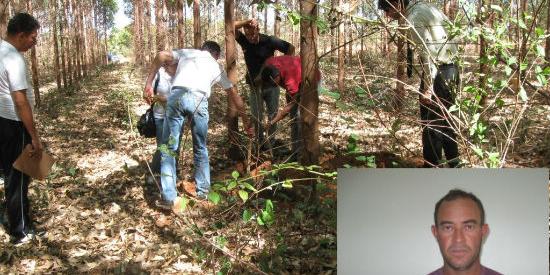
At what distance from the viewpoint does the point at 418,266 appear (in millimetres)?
1767

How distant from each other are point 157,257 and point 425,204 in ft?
7.91

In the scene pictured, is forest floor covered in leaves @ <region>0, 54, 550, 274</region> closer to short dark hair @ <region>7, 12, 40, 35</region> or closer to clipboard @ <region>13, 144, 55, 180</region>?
clipboard @ <region>13, 144, 55, 180</region>

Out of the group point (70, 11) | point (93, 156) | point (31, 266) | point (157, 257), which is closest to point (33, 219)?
point (31, 266)

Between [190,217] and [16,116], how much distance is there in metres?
1.52

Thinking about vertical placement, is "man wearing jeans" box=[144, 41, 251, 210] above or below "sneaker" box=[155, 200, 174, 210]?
above

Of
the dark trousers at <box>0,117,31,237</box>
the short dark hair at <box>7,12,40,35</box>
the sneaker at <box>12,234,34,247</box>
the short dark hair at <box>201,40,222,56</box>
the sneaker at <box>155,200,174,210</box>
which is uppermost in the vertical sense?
the short dark hair at <box>7,12,40,35</box>

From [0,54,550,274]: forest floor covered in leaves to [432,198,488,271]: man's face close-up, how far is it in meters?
0.84

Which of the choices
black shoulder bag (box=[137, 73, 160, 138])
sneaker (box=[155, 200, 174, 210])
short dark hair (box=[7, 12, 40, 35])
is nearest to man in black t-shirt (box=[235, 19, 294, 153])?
black shoulder bag (box=[137, 73, 160, 138])

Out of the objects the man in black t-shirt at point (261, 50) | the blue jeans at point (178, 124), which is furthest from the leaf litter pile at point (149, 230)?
the man in black t-shirt at point (261, 50)

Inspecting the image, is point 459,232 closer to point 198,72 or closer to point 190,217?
point 190,217

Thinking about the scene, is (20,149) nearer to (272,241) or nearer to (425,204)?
(272,241)

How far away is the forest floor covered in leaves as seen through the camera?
3.34m

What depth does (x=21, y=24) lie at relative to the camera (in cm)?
364

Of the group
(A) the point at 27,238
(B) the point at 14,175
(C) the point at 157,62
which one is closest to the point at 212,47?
(C) the point at 157,62
